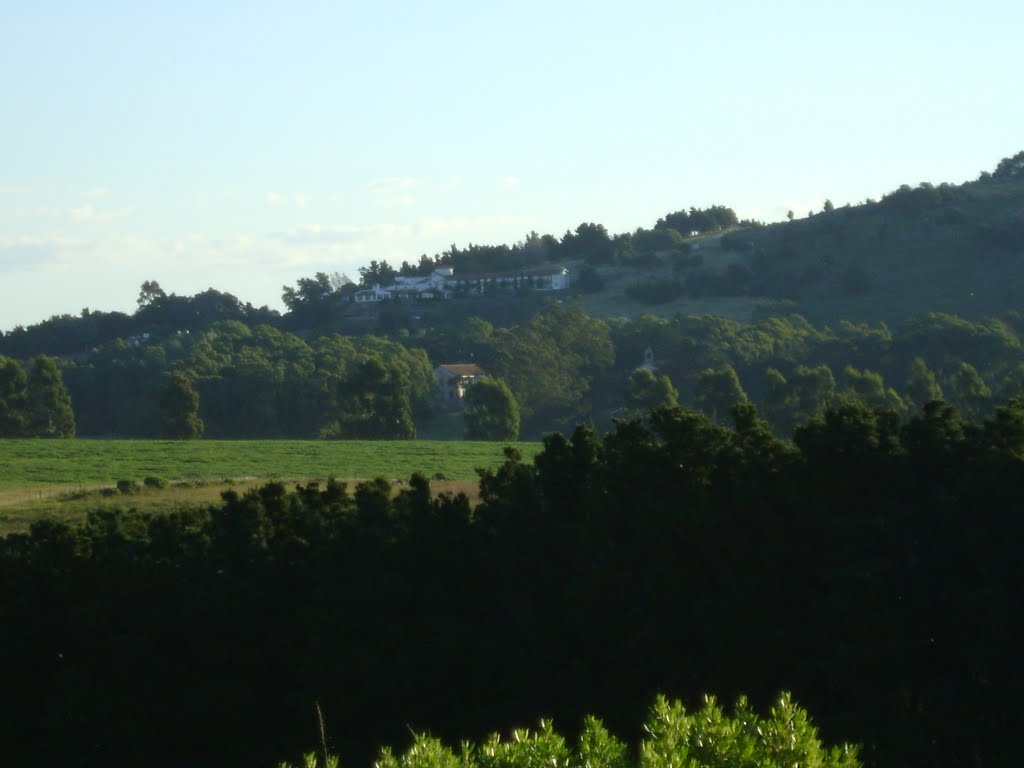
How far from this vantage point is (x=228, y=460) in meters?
55.2

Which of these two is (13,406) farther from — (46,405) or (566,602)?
(566,602)

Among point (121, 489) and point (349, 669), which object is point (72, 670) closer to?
point (349, 669)

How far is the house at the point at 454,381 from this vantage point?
88562 mm

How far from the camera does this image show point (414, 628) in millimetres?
23750

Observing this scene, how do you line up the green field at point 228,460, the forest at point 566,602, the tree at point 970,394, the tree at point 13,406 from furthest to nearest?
the tree at point 13,406 < the tree at point 970,394 < the green field at point 228,460 < the forest at point 566,602

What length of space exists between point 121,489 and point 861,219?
85667mm

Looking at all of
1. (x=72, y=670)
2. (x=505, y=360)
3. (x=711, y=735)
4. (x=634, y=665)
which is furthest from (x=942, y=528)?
(x=505, y=360)

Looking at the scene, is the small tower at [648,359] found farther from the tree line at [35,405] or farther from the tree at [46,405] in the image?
the tree at [46,405]

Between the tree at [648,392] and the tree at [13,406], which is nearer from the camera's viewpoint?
the tree at [648,392]

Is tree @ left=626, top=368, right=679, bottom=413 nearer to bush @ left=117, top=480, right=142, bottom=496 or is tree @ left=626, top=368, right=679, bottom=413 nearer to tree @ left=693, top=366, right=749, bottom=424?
tree @ left=693, top=366, right=749, bottom=424

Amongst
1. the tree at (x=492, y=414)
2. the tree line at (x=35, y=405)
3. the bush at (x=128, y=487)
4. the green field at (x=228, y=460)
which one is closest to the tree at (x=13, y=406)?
the tree line at (x=35, y=405)

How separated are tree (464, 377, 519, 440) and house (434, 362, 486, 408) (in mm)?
17644

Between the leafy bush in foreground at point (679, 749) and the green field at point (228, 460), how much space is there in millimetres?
38148

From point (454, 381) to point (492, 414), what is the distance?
2053 centimetres
